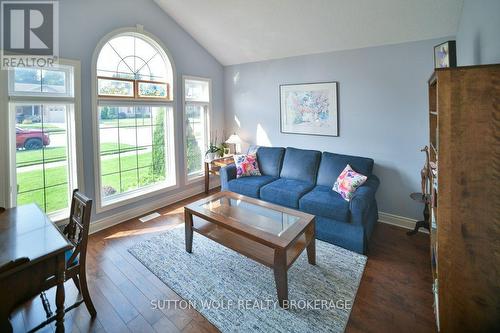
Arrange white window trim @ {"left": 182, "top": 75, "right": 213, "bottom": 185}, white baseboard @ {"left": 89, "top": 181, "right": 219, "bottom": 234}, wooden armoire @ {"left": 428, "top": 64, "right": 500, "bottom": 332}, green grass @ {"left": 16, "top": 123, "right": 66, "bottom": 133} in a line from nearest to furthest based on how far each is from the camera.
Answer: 1. wooden armoire @ {"left": 428, "top": 64, "right": 500, "bottom": 332}
2. green grass @ {"left": 16, "top": 123, "right": 66, "bottom": 133}
3. white baseboard @ {"left": 89, "top": 181, "right": 219, "bottom": 234}
4. white window trim @ {"left": 182, "top": 75, "right": 213, "bottom": 185}

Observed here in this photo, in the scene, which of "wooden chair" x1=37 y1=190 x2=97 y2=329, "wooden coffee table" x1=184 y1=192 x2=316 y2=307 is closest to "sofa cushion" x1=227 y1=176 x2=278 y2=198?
"wooden coffee table" x1=184 y1=192 x2=316 y2=307

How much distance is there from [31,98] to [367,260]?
3.91 meters

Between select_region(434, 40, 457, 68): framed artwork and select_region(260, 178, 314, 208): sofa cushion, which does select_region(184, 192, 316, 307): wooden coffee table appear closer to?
select_region(260, 178, 314, 208): sofa cushion

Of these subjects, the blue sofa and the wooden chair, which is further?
the blue sofa

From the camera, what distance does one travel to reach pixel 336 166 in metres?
3.53

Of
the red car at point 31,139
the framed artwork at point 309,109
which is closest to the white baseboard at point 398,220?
the framed artwork at point 309,109

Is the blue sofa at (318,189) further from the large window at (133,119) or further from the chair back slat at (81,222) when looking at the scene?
the chair back slat at (81,222)

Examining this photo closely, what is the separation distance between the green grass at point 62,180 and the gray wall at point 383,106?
2479 mm

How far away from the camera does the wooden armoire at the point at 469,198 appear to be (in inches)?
46.2

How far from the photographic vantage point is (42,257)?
141cm

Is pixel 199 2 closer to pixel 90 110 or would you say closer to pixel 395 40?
pixel 90 110

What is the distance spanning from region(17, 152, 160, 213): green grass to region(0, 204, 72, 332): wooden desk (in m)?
1.19

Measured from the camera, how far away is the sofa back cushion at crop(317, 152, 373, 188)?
11.1ft

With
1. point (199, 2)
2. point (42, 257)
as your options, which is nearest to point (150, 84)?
point (199, 2)
